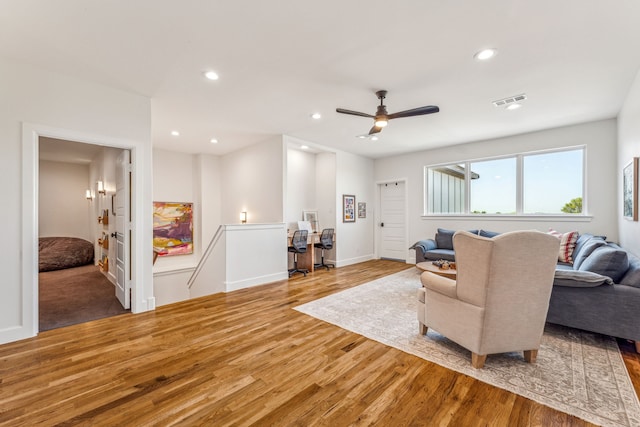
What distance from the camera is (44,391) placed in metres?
1.96

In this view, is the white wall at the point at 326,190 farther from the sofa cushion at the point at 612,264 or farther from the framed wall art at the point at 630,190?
the framed wall art at the point at 630,190

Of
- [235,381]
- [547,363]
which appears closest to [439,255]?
[547,363]

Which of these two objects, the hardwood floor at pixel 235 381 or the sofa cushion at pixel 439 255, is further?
the sofa cushion at pixel 439 255

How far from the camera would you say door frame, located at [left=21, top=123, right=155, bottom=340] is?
279 centimetres

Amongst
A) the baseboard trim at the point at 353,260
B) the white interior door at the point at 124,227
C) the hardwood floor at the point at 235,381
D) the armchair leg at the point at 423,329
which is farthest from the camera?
the baseboard trim at the point at 353,260

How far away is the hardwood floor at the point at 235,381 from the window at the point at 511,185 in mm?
3365

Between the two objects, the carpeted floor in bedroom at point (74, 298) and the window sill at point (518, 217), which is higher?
the window sill at point (518, 217)

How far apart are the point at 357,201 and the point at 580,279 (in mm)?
4867

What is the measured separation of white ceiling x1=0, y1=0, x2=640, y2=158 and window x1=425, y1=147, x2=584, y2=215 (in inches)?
44.0

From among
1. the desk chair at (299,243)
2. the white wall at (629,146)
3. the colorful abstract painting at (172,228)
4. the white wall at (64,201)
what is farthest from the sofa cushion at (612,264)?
the white wall at (64,201)

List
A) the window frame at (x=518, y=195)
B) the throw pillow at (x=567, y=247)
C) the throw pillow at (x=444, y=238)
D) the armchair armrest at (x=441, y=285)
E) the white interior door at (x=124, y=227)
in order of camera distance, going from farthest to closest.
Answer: the throw pillow at (x=444, y=238), the window frame at (x=518, y=195), the throw pillow at (x=567, y=247), the white interior door at (x=124, y=227), the armchair armrest at (x=441, y=285)

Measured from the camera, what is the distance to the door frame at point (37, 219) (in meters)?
2.79

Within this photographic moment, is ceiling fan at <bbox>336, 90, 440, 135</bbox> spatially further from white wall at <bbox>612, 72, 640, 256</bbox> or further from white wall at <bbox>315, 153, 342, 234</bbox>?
white wall at <bbox>315, 153, 342, 234</bbox>

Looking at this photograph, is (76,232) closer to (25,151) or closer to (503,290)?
(25,151)
